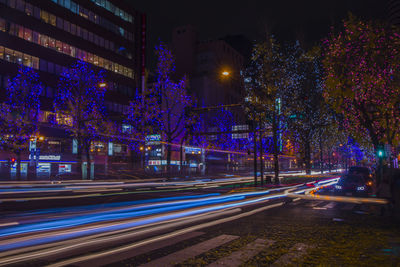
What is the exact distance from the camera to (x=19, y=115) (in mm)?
35625

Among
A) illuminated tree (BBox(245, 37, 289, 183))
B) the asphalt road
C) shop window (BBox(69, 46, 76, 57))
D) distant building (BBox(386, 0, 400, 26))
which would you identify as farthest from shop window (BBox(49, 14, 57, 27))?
distant building (BBox(386, 0, 400, 26))

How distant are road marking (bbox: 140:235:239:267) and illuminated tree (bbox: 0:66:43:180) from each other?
31223mm

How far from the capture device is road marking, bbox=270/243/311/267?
19.3 ft

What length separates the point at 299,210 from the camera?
13578mm

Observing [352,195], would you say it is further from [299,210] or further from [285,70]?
[285,70]

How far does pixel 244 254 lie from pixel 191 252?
1055 millimetres

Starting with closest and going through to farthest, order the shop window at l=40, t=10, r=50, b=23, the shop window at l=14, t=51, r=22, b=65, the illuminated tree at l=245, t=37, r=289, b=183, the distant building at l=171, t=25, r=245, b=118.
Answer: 1. the illuminated tree at l=245, t=37, r=289, b=183
2. the shop window at l=14, t=51, r=22, b=65
3. the shop window at l=40, t=10, r=50, b=23
4. the distant building at l=171, t=25, r=245, b=118

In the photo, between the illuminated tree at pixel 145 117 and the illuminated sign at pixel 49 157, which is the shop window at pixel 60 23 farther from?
the illuminated tree at pixel 145 117

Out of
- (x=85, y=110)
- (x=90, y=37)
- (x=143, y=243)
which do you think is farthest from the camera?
(x=90, y=37)

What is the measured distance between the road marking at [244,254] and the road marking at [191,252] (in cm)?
62

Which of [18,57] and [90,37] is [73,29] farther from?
[18,57]

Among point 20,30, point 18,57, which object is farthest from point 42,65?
point 20,30

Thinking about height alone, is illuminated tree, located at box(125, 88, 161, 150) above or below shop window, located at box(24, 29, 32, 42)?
below

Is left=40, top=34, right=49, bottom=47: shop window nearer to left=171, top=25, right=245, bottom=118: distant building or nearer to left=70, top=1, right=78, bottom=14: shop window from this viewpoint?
left=70, top=1, right=78, bottom=14: shop window
